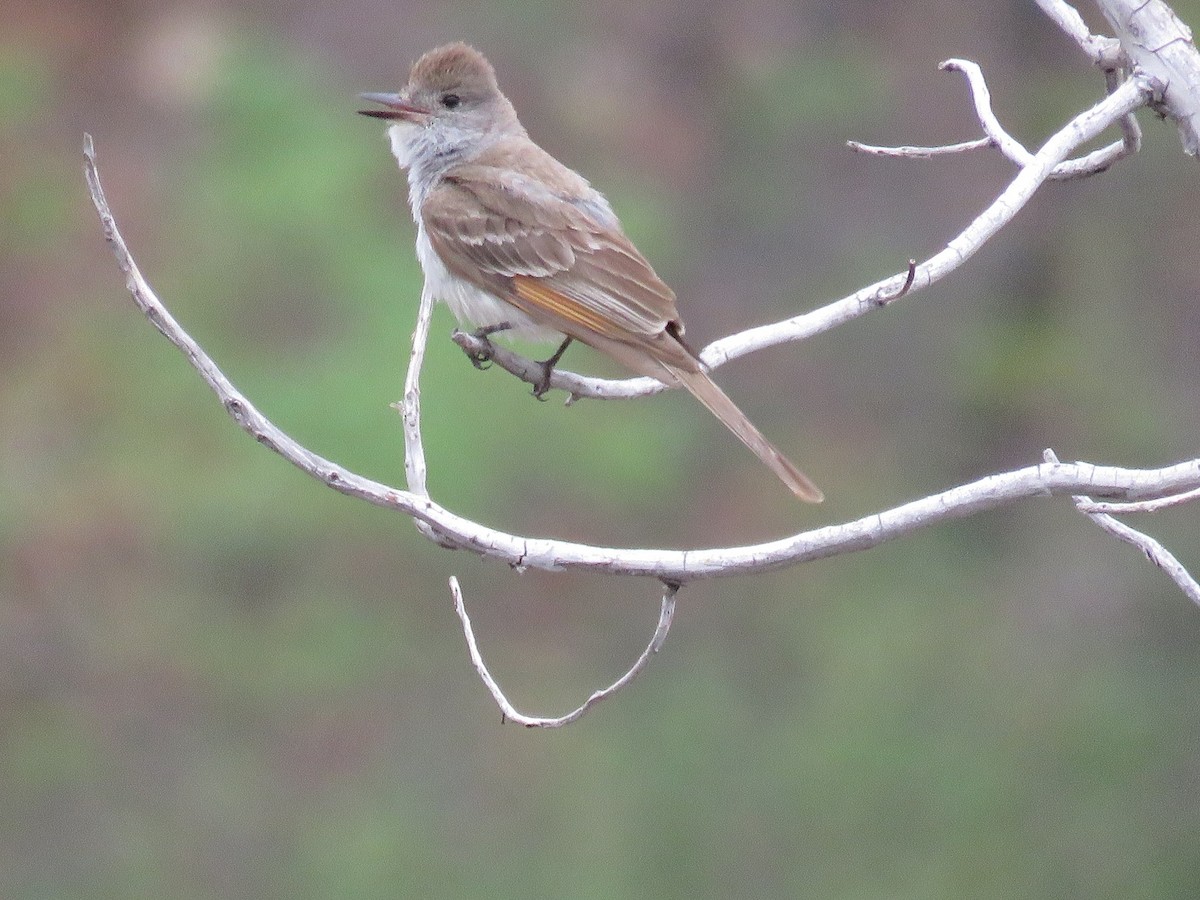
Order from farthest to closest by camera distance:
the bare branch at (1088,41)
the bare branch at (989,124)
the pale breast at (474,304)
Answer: the pale breast at (474,304), the bare branch at (989,124), the bare branch at (1088,41)

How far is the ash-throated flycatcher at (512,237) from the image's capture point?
17.5 ft

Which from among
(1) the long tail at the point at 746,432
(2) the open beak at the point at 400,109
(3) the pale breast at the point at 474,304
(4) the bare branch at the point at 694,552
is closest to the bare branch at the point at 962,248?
(1) the long tail at the point at 746,432

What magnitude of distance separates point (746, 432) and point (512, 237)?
1367mm

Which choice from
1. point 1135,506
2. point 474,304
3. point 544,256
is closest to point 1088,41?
point 1135,506

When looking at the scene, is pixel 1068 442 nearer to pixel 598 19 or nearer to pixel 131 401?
pixel 598 19

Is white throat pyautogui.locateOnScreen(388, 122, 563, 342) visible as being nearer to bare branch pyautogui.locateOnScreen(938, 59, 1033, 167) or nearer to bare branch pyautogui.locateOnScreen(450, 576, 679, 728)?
bare branch pyautogui.locateOnScreen(450, 576, 679, 728)

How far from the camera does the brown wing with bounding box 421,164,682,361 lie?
17.8ft

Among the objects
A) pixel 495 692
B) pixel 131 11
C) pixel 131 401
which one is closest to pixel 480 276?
pixel 495 692

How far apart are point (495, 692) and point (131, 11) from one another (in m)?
9.39

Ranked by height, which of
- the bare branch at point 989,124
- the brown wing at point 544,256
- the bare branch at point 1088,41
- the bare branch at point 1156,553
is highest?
the bare branch at point 1088,41

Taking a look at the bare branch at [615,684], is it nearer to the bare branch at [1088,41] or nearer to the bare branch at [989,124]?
the bare branch at [989,124]

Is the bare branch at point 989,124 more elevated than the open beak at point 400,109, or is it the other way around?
the bare branch at point 989,124

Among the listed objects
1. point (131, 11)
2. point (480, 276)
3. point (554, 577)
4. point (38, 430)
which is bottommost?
point (554, 577)

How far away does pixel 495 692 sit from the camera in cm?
402
